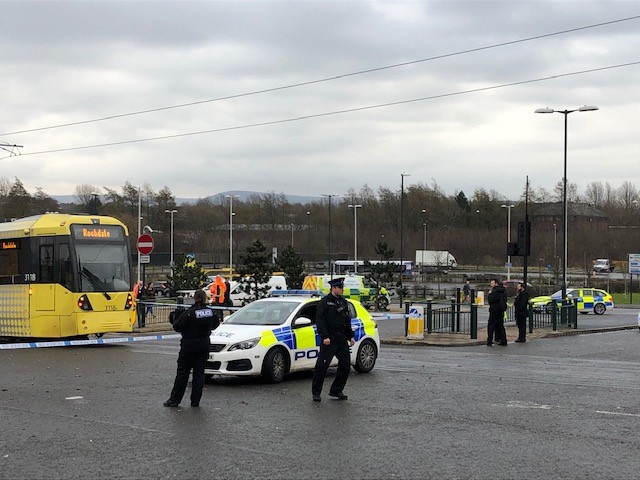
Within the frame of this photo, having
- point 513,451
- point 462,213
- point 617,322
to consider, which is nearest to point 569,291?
point 617,322

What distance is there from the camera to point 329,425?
1066 centimetres

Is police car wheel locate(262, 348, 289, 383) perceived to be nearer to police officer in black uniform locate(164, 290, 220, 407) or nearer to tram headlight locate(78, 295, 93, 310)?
police officer in black uniform locate(164, 290, 220, 407)

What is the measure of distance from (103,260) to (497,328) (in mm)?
10680

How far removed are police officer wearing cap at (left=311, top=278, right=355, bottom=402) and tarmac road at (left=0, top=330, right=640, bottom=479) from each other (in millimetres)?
402

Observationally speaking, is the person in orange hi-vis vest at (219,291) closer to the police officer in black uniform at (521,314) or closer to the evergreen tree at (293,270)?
the police officer in black uniform at (521,314)

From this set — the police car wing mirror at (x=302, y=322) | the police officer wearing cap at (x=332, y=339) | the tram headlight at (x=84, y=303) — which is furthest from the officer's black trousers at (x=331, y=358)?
the tram headlight at (x=84, y=303)

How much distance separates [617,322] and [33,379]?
28.5 m

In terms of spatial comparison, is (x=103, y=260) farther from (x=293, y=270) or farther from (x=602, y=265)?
(x=602, y=265)

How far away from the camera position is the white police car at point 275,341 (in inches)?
572

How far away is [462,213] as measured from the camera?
137 metres

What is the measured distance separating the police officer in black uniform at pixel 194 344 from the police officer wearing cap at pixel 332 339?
1.61 m

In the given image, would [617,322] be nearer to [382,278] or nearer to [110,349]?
[382,278]

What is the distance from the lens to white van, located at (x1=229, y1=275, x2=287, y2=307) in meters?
43.8

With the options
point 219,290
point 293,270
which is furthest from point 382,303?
point 219,290
